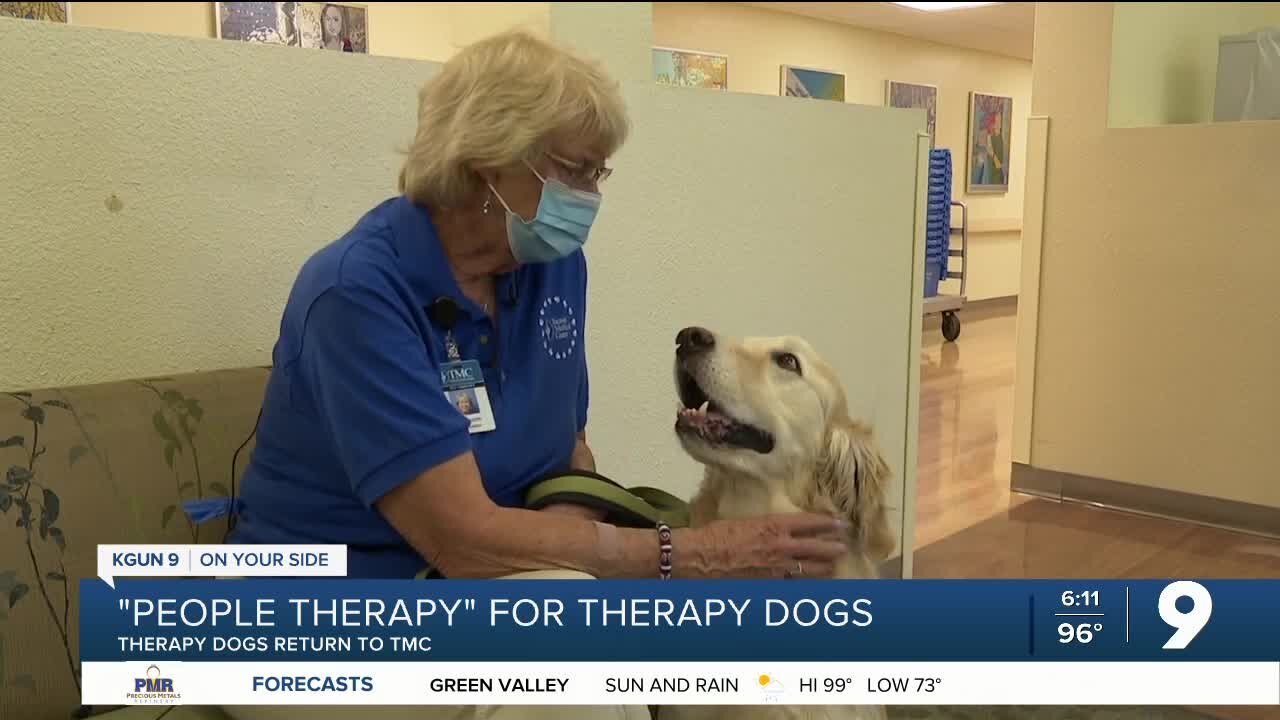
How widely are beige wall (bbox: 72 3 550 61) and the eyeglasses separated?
1.19m

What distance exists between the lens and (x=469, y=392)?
115cm

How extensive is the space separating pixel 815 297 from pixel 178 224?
4.47 ft

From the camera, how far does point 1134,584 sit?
3.93ft

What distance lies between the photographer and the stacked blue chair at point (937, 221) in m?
2.11

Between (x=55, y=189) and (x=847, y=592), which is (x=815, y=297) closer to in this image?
(x=847, y=592)

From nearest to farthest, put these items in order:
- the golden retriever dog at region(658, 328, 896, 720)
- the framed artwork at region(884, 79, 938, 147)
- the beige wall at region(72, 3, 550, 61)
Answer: the golden retriever dog at region(658, 328, 896, 720) → the framed artwork at region(884, 79, 938, 147) → the beige wall at region(72, 3, 550, 61)

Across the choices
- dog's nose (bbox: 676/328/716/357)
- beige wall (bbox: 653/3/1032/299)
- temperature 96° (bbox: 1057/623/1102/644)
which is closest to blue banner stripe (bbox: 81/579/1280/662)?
temperature 96° (bbox: 1057/623/1102/644)

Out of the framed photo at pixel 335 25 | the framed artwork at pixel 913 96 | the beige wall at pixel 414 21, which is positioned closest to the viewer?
the framed artwork at pixel 913 96

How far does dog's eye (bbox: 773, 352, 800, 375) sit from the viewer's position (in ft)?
4.49

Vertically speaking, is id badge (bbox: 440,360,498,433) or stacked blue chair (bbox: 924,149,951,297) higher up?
stacked blue chair (bbox: 924,149,951,297)

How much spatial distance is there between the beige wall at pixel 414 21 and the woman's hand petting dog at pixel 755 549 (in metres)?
1.51

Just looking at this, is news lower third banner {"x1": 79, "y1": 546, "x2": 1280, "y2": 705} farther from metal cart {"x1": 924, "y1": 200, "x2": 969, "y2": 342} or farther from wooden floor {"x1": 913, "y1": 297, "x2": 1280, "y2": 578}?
metal cart {"x1": 924, "y1": 200, "x2": 969, "y2": 342}

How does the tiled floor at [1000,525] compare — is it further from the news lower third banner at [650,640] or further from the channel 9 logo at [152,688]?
the channel 9 logo at [152,688]

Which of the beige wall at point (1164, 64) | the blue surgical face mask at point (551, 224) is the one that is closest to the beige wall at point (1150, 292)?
the beige wall at point (1164, 64)
